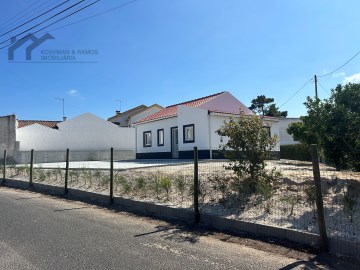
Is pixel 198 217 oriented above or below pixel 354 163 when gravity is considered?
below

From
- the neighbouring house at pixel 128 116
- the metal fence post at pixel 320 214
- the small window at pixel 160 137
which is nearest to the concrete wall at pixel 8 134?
the small window at pixel 160 137

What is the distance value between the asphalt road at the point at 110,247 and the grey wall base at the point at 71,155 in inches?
944

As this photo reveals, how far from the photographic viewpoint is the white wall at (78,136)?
32406 mm

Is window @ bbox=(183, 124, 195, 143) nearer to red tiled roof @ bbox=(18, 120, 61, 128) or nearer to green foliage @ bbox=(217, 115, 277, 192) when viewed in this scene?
green foliage @ bbox=(217, 115, 277, 192)

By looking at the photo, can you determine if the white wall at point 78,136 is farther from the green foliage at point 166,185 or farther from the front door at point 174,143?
the green foliage at point 166,185

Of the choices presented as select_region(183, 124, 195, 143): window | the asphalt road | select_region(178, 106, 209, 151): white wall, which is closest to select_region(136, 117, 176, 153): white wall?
select_region(178, 106, 209, 151): white wall

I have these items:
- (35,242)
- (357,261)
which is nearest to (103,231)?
(35,242)

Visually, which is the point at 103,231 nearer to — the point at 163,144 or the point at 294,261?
the point at 294,261

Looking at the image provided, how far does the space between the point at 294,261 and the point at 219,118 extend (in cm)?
1715

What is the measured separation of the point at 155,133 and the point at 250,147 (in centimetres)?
1891

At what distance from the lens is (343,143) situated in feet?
27.9

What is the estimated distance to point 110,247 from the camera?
5582mm

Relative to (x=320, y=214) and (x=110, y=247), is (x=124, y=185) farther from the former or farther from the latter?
(x=320, y=214)

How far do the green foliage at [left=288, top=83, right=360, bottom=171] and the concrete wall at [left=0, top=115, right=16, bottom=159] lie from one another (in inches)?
1131
